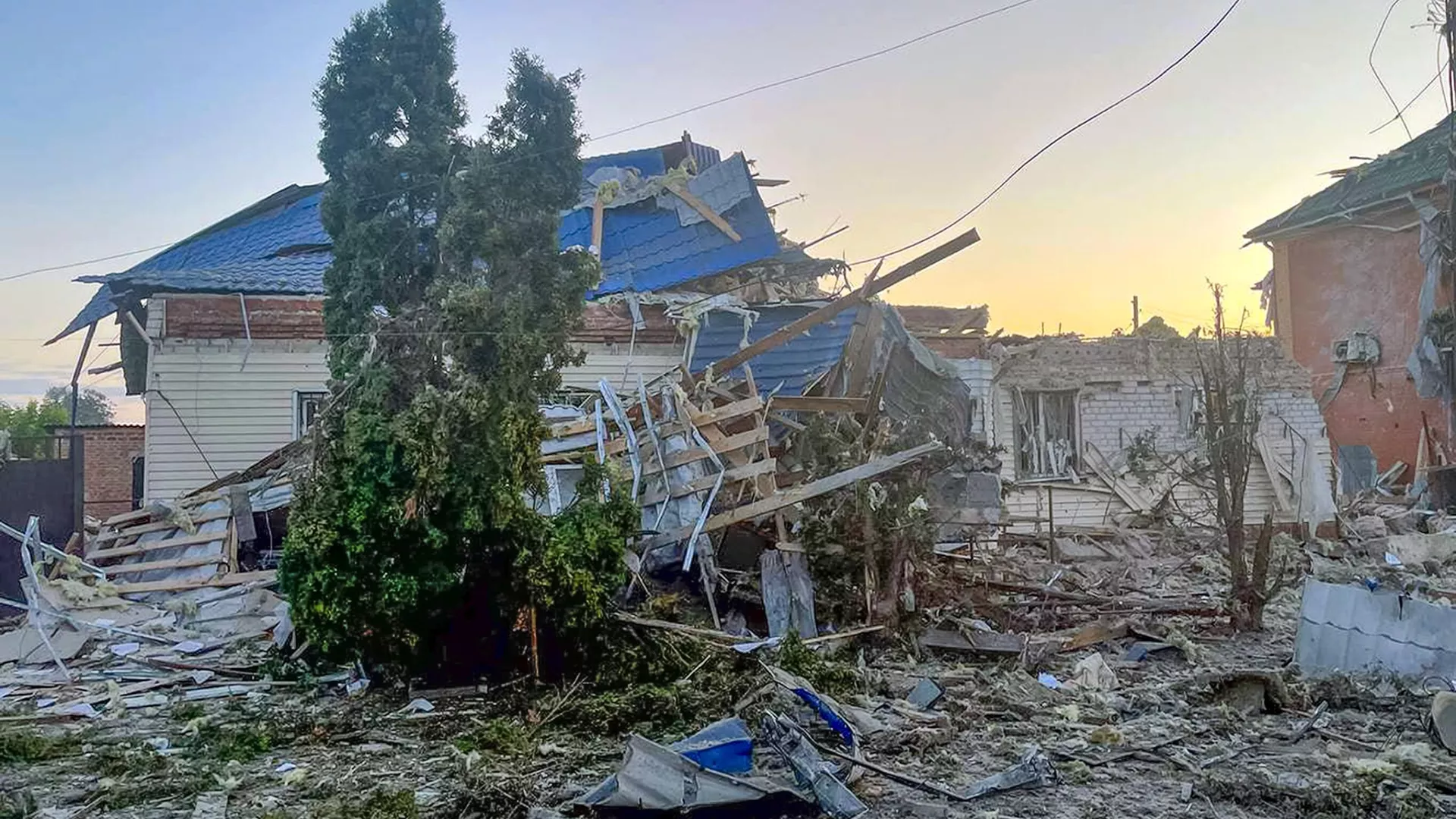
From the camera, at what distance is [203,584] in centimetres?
1084

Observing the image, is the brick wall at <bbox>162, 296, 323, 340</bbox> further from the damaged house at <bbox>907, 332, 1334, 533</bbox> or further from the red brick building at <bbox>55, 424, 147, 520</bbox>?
the red brick building at <bbox>55, 424, 147, 520</bbox>

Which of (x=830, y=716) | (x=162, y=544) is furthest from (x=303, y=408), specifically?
(x=830, y=716)

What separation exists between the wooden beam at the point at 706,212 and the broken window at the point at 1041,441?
6.01 metres

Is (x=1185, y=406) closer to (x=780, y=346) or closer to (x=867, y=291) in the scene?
(x=780, y=346)

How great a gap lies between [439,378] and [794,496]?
338 cm

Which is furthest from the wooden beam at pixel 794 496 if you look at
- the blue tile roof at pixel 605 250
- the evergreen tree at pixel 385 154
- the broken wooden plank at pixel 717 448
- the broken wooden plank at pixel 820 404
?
the blue tile roof at pixel 605 250

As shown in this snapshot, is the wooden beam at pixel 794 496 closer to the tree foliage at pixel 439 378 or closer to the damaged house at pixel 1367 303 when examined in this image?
the tree foliage at pixel 439 378

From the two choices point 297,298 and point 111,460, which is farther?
point 111,460

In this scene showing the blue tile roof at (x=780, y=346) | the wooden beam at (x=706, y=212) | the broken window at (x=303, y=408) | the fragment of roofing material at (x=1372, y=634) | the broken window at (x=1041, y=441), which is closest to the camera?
the fragment of roofing material at (x=1372, y=634)

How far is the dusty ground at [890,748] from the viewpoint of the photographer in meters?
5.19

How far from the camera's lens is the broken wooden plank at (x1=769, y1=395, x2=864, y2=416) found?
10273 millimetres

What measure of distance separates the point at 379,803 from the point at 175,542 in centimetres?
779

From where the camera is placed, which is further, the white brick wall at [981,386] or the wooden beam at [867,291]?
the white brick wall at [981,386]

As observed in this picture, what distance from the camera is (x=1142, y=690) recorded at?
24.5 feet
